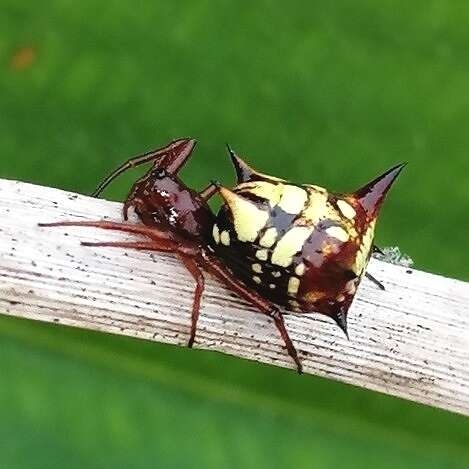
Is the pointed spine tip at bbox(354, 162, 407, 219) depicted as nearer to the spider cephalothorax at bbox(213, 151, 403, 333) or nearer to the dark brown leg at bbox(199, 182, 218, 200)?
the spider cephalothorax at bbox(213, 151, 403, 333)

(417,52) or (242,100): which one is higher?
(417,52)

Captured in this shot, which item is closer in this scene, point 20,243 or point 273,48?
point 20,243

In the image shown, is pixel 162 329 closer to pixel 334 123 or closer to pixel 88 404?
pixel 88 404

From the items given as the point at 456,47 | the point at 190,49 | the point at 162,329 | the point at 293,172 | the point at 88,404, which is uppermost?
the point at 456,47

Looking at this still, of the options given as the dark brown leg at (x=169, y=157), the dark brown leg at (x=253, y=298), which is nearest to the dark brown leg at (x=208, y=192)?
the dark brown leg at (x=169, y=157)

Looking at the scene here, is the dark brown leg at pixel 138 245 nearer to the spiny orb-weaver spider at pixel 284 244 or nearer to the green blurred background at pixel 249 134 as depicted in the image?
the spiny orb-weaver spider at pixel 284 244

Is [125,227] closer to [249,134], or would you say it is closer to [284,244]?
[284,244]

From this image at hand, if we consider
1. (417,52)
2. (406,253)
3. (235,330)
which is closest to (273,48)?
(417,52)
